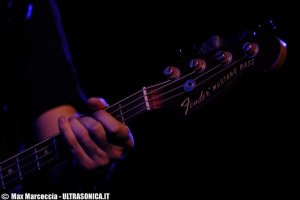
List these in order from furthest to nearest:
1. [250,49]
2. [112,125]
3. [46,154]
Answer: [46,154] < [112,125] < [250,49]

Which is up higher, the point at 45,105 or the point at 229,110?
the point at 45,105

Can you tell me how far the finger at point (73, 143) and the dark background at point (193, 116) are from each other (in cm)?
35

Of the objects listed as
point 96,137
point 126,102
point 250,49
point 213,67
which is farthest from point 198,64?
point 96,137

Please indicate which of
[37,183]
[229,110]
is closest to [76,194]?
[37,183]

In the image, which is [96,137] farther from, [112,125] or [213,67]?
[213,67]

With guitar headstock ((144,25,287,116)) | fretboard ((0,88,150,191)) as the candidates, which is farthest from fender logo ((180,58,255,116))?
fretboard ((0,88,150,191))

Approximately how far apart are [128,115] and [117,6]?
660 millimetres

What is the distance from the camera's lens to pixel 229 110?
4.40ft

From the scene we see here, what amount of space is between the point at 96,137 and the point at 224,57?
0.43m

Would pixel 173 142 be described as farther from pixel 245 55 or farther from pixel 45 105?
pixel 245 55

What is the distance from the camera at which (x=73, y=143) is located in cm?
100

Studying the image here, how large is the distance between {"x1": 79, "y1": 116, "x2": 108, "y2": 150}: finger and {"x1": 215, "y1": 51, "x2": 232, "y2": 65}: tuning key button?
385 mm

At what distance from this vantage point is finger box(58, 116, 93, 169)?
100cm

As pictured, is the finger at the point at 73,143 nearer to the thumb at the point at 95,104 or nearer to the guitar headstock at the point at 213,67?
the thumb at the point at 95,104
